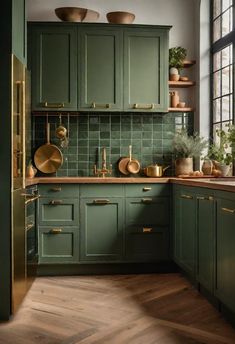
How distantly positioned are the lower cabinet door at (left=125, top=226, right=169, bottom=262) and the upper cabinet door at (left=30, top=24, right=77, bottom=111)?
4.48 feet

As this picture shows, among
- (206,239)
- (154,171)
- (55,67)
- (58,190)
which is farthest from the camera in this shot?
(154,171)

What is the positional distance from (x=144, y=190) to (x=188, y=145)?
77 centimetres

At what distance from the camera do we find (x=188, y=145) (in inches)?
188

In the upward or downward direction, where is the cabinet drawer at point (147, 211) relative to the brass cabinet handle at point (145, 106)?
downward

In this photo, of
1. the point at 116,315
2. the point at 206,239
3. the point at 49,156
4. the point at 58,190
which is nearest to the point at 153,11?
the point at 49,156

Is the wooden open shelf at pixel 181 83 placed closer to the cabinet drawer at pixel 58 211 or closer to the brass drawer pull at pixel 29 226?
the cabinet drawer at pixel 58 211

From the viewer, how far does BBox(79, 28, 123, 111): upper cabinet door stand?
4.58m

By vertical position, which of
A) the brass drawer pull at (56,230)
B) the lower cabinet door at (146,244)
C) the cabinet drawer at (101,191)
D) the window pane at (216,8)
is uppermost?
the window pane at (216,8)

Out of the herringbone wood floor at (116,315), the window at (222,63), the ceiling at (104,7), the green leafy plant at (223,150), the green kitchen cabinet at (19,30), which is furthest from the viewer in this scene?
the ceiling at (104,7)

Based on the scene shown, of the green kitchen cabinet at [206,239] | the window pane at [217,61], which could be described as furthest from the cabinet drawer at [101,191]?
the window pane at [217,61]

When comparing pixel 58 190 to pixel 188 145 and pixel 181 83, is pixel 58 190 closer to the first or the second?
pixel 188 145

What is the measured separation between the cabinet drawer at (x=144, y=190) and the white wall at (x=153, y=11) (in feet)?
5.15

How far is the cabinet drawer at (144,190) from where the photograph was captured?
4352mm

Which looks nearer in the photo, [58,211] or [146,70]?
[58,211]
